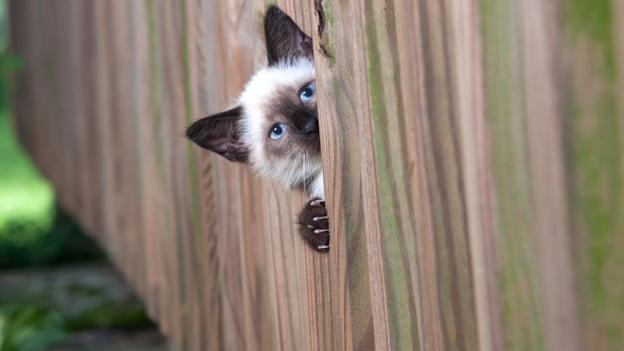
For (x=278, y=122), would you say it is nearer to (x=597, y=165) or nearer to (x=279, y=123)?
(x=279, y=123)

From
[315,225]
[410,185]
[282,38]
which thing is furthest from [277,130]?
[410,185]

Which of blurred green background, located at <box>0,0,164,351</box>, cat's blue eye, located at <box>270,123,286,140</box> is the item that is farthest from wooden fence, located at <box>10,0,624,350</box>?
blurred green background, located at <box>0,0,164,351</box>

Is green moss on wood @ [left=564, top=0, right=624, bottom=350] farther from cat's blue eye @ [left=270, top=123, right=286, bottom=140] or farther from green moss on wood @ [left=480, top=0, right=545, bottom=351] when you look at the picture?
cat's blue eye @ [left=270, top=123, right=286, bottom=140]

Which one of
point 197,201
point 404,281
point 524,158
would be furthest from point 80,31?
point 524,158

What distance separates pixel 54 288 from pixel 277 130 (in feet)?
12.1

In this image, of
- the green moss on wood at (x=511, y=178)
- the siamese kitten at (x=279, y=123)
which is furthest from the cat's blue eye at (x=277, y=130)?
the green moss on wood at (x=511, y=178)

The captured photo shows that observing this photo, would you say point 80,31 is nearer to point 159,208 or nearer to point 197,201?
point 159,208

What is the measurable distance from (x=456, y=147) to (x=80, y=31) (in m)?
3.84

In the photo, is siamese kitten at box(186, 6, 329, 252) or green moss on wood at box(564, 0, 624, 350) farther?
siamese kitten at box(186, 6, 329, 252)

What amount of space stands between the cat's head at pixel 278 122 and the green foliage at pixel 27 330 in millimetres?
1517

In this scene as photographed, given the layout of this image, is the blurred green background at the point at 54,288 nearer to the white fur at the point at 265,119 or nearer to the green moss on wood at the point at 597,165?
the white fur at the point at 265,119

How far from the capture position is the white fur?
2428 millimetres

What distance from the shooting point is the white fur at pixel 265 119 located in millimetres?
2428

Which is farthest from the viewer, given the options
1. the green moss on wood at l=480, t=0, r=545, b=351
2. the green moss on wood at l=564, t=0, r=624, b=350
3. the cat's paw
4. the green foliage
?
the green foliage
